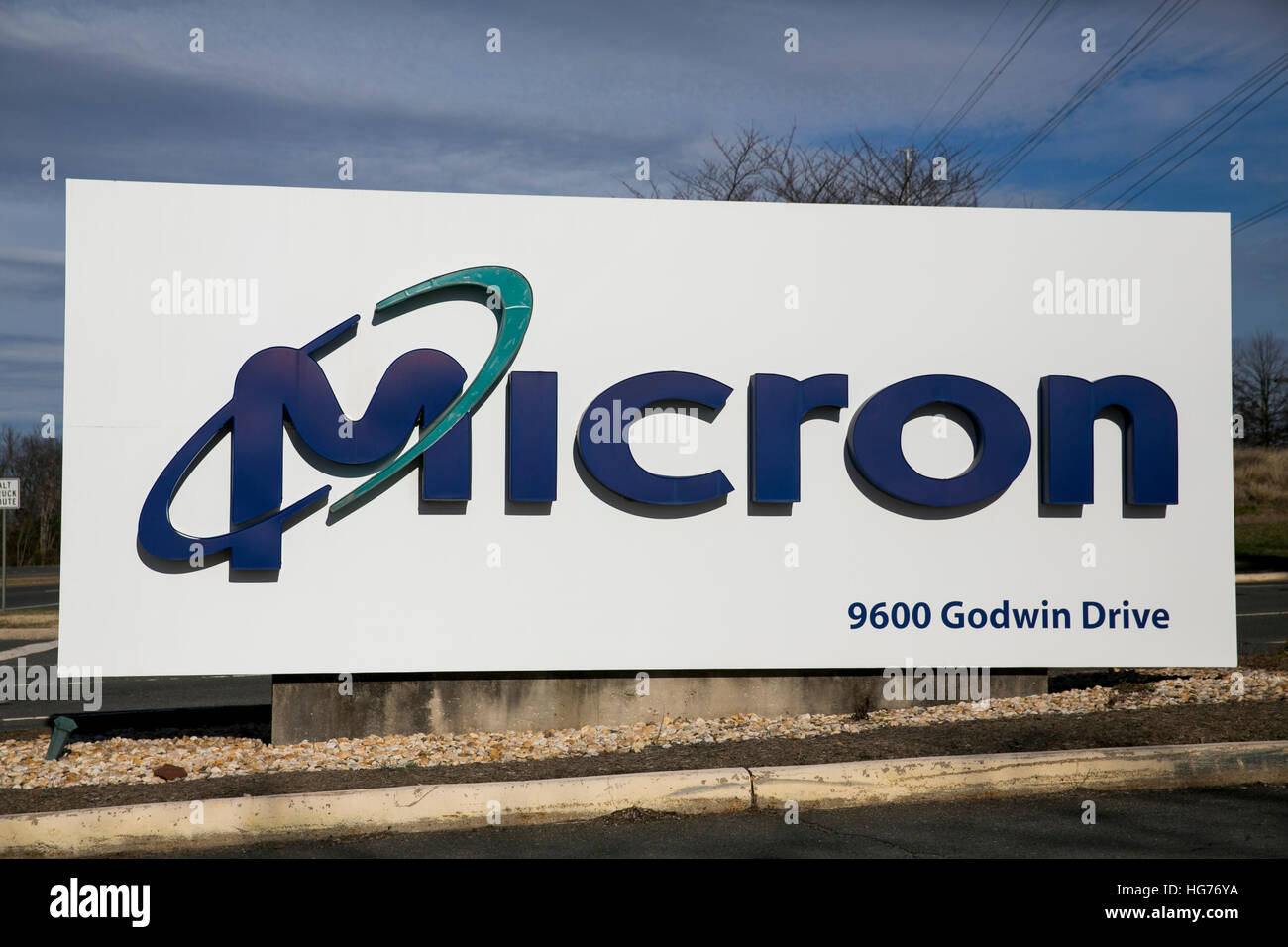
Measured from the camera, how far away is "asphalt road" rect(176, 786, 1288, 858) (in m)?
5.77

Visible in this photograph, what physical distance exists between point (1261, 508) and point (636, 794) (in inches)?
1766

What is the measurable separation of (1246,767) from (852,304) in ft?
14.3

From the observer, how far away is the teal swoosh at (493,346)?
28.2 ft

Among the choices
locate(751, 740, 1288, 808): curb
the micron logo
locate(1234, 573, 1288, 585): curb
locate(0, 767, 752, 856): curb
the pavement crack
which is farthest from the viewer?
locate(1234, 573, 1288, 585): curb

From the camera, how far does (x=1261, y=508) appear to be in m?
44.2

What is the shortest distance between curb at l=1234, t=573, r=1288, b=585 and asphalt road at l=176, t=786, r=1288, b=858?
71.1 feet
